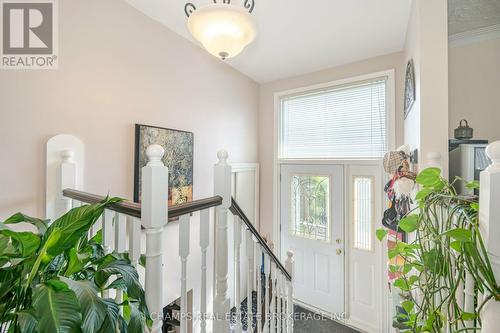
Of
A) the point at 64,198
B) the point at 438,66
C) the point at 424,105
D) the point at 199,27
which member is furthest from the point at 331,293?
the point at 199,27

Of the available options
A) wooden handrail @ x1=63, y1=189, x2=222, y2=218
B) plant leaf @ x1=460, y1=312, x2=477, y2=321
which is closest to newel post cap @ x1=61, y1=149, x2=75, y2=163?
wooden handrail @ x1=63, y1=189, x2=222, y2=218

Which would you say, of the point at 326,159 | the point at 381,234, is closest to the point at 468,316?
the point at 381,234

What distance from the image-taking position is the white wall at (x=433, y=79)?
157 cm

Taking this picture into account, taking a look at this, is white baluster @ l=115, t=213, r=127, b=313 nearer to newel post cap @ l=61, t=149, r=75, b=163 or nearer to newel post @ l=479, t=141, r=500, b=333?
newel post cap @ l=61, t=149, r=75, b=163

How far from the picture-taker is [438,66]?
1.58 meters

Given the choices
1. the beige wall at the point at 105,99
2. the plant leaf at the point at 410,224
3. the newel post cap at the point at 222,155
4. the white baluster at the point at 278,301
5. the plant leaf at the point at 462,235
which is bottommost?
the white baluster at the point at 278,301

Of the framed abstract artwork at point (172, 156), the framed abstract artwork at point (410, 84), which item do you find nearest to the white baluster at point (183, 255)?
the framed abstract artwork at point (172, 156)

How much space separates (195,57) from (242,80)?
0.94m

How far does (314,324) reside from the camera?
3.25 metres

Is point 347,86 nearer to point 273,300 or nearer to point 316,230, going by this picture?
point 316,230

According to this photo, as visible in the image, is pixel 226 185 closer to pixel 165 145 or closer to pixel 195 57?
pixel 165 145

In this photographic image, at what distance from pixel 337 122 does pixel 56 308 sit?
332 centimetres

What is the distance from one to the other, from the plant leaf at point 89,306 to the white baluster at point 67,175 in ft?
4.01

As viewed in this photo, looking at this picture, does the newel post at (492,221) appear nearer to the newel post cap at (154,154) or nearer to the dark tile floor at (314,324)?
the newel post cap at (154,154)
